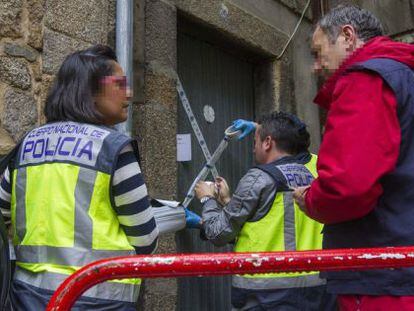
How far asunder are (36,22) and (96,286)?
170cm

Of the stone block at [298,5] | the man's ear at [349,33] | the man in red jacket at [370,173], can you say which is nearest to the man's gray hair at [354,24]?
the man's ear at [349,33]

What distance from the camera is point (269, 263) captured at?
1.50m

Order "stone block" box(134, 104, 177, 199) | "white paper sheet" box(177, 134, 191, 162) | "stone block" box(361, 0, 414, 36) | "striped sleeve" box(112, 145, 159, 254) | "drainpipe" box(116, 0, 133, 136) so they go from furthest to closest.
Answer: "stone block" box(361, 0, 414, 36)
"white paper sheet" box(177, 134, 191, 162)
"stone block" box(134, 104, 177, 199)
"drainpipe" box(116, 0, 133, 136)
"striped sleeve" box(112, 145, 159, 254)

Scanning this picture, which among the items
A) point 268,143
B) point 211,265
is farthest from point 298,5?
point 211,265

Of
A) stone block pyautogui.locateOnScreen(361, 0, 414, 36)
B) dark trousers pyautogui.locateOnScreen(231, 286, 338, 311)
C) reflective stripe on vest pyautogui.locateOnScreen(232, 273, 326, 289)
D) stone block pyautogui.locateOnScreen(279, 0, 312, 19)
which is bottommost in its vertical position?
dark trousers pyautogui.locateOnScreen(231, 286, 338, 311)

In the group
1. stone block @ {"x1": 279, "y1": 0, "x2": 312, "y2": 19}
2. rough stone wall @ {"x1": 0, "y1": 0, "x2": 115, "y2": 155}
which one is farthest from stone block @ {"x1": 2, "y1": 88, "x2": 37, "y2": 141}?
stone block @ {"x1": 279, "y1": 0, "x2": 312, "y2": 19}

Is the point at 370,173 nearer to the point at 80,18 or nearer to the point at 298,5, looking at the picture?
A: the point at 80,18

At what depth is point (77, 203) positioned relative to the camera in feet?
6.36

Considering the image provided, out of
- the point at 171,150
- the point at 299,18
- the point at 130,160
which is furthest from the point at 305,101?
the point at 130,160

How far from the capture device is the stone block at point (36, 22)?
310cm

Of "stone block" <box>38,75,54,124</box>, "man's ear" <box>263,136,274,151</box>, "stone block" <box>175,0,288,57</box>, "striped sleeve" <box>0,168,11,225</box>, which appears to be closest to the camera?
"striped sleeve" <box>0,168,11,225</box>

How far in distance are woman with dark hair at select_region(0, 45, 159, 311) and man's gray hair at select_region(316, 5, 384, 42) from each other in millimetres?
809

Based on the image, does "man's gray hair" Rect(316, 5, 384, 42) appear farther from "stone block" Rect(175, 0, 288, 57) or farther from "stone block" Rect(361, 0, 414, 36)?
"stone block" Rect(361, 0, 414, 36)

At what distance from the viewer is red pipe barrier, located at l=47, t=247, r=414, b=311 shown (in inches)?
56.2
